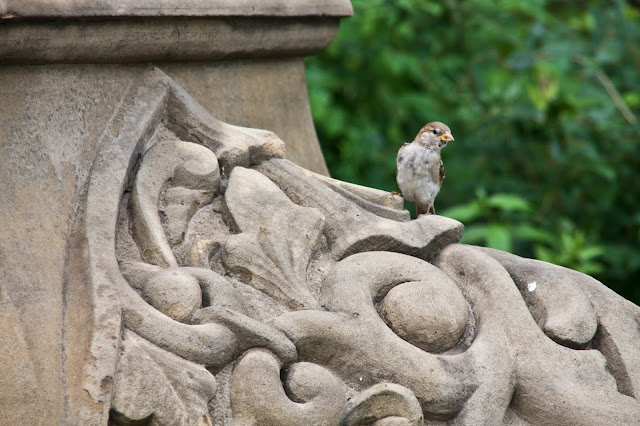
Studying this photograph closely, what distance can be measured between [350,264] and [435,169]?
1.22m

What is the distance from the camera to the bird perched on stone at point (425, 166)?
262 centimetres

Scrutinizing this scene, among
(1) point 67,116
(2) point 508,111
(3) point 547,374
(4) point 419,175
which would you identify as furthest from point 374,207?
(2) point 508,111

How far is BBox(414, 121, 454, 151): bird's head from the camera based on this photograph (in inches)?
103

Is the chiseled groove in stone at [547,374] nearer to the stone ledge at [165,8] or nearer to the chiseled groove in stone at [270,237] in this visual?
the chiseled groove in stone at [270,237]

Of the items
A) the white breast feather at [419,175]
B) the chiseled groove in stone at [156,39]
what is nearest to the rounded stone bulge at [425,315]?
the chiseled groove in stone at [156,39]

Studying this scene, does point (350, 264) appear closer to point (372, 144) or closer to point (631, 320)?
point (631, 320)

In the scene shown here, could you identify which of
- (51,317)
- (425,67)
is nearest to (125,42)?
(51,317)

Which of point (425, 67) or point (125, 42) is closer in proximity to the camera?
point (125, 42)

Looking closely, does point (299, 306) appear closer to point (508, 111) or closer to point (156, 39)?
point (156, 39)

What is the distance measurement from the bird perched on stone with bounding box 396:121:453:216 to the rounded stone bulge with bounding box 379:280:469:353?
1.19m

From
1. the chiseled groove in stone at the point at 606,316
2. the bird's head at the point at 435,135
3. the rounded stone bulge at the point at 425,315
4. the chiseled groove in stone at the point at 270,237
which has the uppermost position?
the chiseled groove in stone at the point at 270,237

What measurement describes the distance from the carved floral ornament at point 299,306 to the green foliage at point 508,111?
1743 millimetres

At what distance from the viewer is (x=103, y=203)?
4.57 ft

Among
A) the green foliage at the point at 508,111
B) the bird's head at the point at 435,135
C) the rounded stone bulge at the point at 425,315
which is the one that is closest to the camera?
the rounded stone bulge at the point at 425,315
